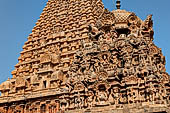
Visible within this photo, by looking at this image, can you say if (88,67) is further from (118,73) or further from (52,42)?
(52,42)

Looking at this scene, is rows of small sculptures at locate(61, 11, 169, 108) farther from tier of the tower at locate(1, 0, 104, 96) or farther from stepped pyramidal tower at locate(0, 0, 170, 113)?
tier of the tower at locate(1, 0, 104, 96)

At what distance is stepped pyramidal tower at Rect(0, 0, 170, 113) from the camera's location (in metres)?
24.6

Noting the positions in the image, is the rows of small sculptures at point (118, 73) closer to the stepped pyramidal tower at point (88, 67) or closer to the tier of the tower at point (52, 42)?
the stepped pyramidal tower at point (88, 67)

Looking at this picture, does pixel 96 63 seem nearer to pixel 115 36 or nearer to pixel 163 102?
pixel 115 36

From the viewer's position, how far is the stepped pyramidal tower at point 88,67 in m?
24.6

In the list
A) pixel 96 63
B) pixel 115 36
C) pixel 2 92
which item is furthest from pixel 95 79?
pixel 2 92

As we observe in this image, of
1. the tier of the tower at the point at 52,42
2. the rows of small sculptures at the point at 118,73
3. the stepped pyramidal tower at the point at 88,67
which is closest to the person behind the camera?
the rows of small sculptures at the point at 118,73

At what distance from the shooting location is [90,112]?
24500mm

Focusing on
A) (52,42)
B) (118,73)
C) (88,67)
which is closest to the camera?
(118,73)

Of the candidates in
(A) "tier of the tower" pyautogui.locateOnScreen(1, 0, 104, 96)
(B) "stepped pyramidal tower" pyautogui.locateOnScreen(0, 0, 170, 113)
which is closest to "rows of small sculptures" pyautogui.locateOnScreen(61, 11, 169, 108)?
(B) "stepped pyramidal tower" pyautogui.locateOnScreen(0, 0, 170, 113)

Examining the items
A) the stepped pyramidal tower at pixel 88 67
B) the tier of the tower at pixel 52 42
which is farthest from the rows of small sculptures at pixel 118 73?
the tier of the tower at pixel 52 42

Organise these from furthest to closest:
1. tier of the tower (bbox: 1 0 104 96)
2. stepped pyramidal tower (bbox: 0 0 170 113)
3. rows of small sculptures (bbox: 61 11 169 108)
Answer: tier of the tower (bbox: 1 0 104 96)
stepped pyramidal tower (bbox: 0 0 170 113)
rows of small sculptures (bbox: 61 11 169 108)

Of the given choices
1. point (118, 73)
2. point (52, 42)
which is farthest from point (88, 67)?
point (52, 42)

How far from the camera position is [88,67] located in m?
26.9
